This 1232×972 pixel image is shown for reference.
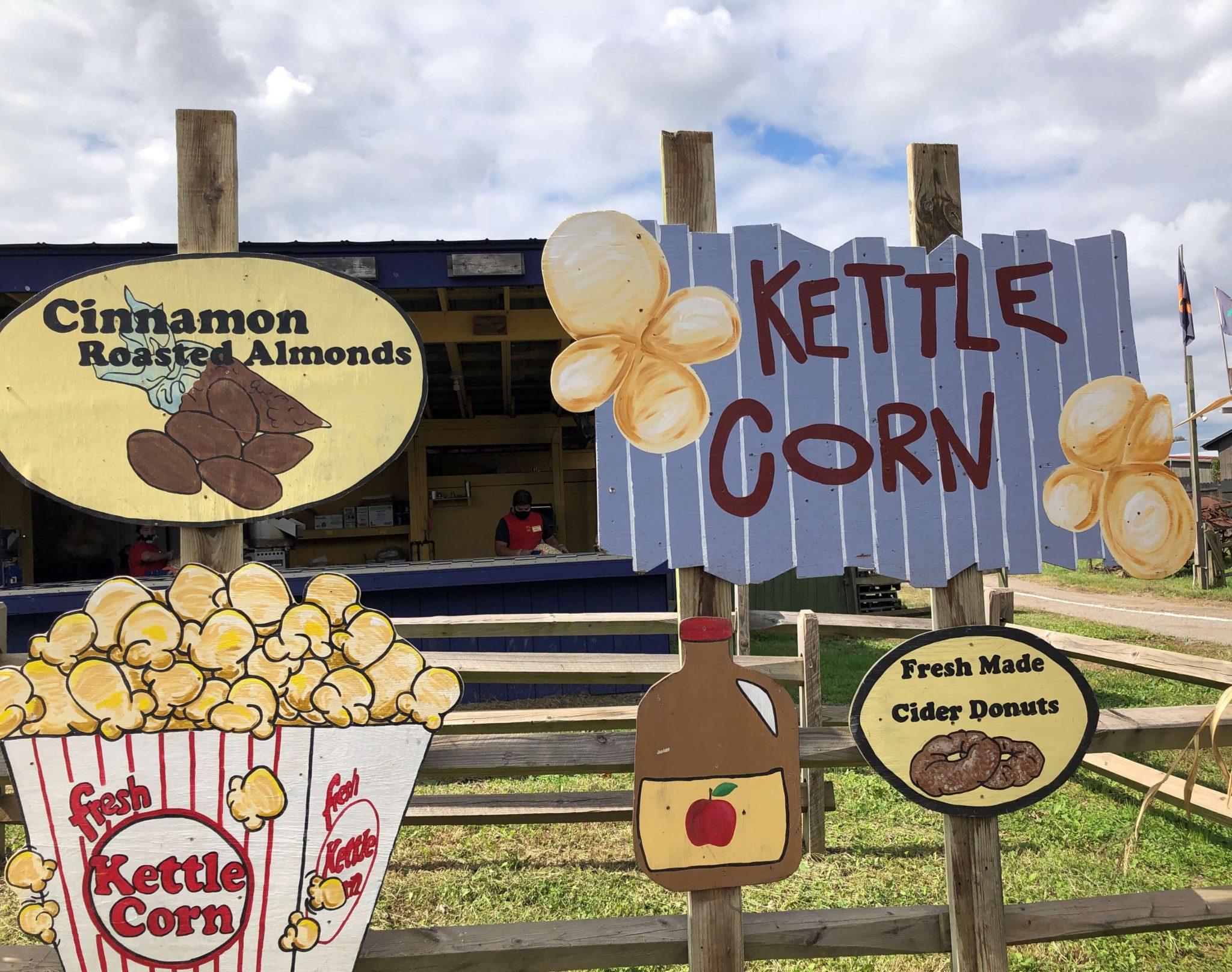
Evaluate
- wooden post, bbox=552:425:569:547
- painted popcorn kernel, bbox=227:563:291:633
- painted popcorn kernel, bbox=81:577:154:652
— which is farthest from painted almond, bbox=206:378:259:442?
wooden post, bbox=552:425:569:547

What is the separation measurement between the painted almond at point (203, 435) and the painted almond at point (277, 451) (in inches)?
1.8

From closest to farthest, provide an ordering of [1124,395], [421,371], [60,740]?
[60,740]
[421,371]
[1124,395]

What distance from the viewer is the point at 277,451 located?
2.35 meters

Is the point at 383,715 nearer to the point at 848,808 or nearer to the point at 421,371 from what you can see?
the point at 421,371

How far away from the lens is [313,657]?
229 cm

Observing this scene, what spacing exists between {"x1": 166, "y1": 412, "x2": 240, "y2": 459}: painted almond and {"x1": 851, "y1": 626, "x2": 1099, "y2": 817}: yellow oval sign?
6.60 ft

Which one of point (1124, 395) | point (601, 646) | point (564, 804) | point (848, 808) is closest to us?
point (1124, 395)

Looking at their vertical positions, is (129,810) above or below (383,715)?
below

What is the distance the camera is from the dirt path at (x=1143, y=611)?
10.3m

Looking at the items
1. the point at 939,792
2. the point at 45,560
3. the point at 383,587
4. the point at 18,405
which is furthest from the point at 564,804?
the point at 45,560

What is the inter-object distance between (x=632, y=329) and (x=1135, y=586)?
17.5m

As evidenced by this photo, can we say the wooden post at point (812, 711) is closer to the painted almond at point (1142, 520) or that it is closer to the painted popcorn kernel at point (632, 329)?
the painted almond at point (1142, 520)

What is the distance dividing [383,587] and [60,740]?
4.58m

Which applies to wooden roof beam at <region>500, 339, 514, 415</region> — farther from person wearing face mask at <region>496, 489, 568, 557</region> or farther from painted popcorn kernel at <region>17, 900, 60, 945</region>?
painted popcorn kernel at <region>17, 900, 60, 945</region>
